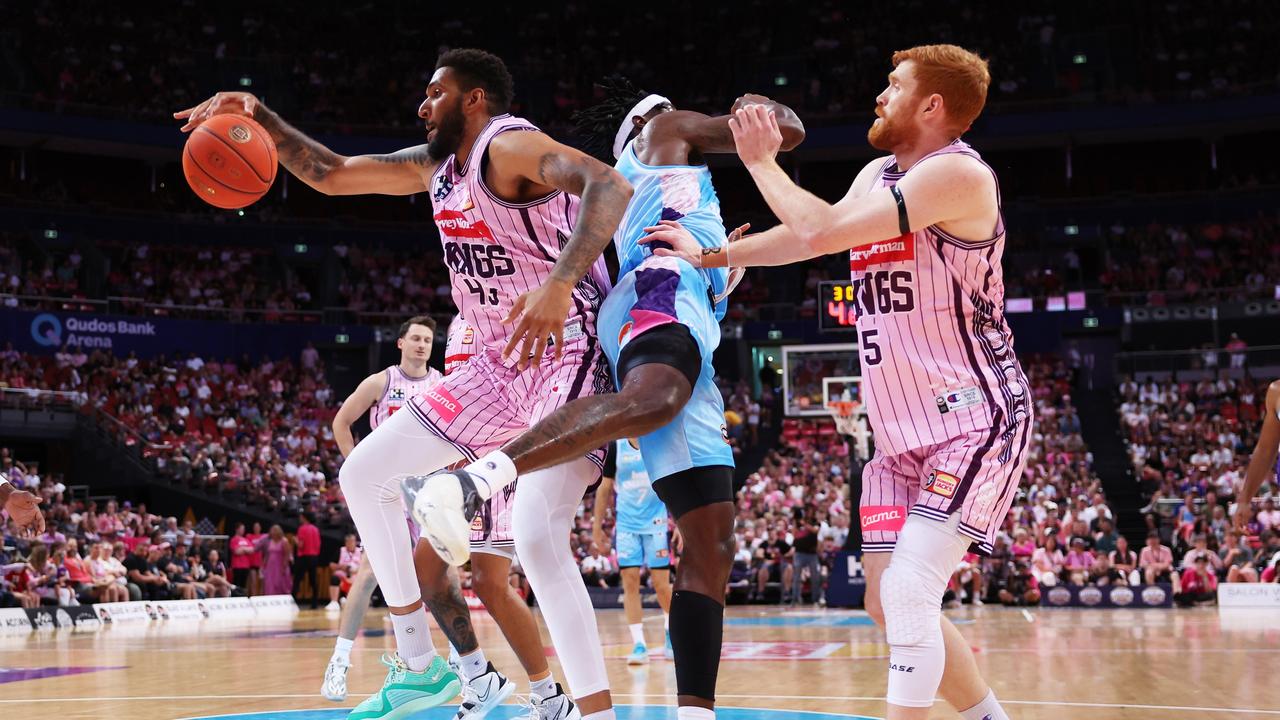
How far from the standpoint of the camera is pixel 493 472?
3.31 meters

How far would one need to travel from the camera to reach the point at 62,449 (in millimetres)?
26406

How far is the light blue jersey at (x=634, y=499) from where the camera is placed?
33.3 ft

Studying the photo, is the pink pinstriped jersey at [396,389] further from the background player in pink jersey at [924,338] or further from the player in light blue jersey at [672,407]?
the background player in pink jersey at [924,338]

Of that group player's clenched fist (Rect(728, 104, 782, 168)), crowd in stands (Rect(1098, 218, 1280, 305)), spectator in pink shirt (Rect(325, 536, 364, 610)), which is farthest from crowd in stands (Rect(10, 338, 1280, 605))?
player's clenched fist (Rect(728, 104, 782, 168))

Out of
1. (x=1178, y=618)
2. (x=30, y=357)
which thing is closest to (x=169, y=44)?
(x=30, y=357)

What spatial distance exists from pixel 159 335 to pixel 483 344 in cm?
2762

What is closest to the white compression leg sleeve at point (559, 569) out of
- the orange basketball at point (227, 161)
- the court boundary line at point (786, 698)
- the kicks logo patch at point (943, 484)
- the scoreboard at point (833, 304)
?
the kicks logo patch at point (943, 484)

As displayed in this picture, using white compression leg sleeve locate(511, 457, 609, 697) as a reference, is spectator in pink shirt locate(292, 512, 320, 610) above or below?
below

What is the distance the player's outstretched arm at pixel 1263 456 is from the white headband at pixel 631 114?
3916 mm

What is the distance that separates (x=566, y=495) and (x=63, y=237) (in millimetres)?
30695

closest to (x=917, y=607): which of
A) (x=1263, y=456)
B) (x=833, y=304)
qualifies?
(x=1263, y=456)

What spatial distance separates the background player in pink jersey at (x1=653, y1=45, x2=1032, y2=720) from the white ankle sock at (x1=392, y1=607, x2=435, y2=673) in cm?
208

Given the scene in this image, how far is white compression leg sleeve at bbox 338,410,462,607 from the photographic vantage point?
4.88 metres

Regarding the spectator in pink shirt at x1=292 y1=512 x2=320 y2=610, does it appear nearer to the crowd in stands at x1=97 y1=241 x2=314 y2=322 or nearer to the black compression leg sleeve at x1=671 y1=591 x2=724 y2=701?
the crowd in stands at x1=97 y1=241 x2=314 y2=322
